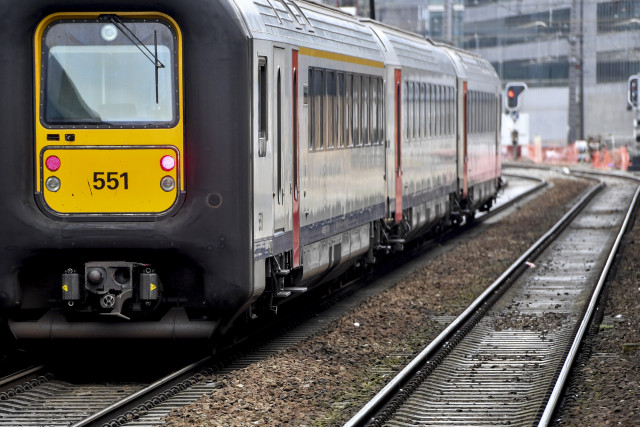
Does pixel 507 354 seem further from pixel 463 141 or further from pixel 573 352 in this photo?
pixel 463 141

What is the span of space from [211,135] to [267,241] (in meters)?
1.15

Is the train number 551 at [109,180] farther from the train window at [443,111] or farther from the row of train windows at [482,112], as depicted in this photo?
the row of train windows at [482,112]

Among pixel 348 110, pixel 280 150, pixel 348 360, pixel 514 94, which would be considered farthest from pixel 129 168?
pixel 514 94

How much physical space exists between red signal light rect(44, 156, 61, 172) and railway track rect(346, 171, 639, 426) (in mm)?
3100

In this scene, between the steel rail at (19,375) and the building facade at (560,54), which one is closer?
the steel rail at (19,375)

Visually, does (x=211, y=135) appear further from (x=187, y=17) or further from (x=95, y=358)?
(x=95, y=358)

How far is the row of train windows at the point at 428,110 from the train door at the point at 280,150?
678 cm

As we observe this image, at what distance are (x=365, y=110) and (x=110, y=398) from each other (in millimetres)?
6554

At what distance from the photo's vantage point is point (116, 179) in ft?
35.8

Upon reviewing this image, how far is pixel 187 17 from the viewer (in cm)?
1091

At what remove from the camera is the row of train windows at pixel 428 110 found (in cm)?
1944

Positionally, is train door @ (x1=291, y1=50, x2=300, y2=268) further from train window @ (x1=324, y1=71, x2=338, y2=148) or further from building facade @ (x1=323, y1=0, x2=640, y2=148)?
building facade @ (x1=323, y1=0, x2=640, y2=148)

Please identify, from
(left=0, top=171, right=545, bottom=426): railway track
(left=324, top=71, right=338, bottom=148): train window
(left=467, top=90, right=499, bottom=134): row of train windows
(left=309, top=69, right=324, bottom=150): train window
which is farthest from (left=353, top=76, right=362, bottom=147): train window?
(left=467, top=90, right=499, bottom=134): row of train windows

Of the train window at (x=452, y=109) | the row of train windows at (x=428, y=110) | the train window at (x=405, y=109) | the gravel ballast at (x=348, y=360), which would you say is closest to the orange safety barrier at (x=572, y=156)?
the train window at (x=452, y=109)
